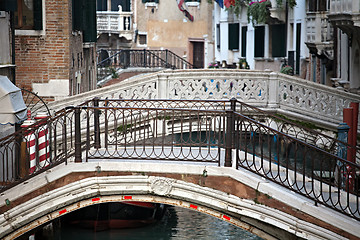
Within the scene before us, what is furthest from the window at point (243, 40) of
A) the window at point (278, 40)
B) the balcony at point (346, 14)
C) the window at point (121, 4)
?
the balcony at point (346, 14)

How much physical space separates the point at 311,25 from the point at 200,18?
15.7 metres

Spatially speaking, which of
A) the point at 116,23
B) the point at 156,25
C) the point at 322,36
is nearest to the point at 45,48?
the point at 322,36

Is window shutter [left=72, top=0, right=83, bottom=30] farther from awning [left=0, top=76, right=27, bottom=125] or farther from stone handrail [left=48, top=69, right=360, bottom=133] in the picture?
awning [left=0, top=76, right=27, bottom=125]

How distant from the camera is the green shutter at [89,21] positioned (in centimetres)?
1766

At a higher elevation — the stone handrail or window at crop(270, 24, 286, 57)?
window at crop(270, 24, 286, 57)

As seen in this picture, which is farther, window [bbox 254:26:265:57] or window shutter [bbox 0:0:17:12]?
window [bbox 254:26:265:57]

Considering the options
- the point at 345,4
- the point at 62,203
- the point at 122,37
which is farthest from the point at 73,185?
the point at 122,37

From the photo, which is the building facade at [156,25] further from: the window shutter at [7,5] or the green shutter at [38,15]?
the window shutter at [7,5]

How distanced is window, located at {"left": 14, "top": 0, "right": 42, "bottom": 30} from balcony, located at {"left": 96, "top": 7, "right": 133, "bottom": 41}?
68.4ft

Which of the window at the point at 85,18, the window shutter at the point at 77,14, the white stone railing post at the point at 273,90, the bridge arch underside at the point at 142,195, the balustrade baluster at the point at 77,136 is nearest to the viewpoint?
the bridge arch underside at the point at 142,195

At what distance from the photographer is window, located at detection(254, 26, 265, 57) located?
91.5 feet

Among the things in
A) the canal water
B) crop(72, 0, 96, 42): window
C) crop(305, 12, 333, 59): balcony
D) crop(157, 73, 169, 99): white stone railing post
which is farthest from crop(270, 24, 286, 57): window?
crop(157, 73, 169, 99): white stone railing post

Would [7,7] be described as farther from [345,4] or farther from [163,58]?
[163,58]

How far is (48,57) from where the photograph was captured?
15.6m
